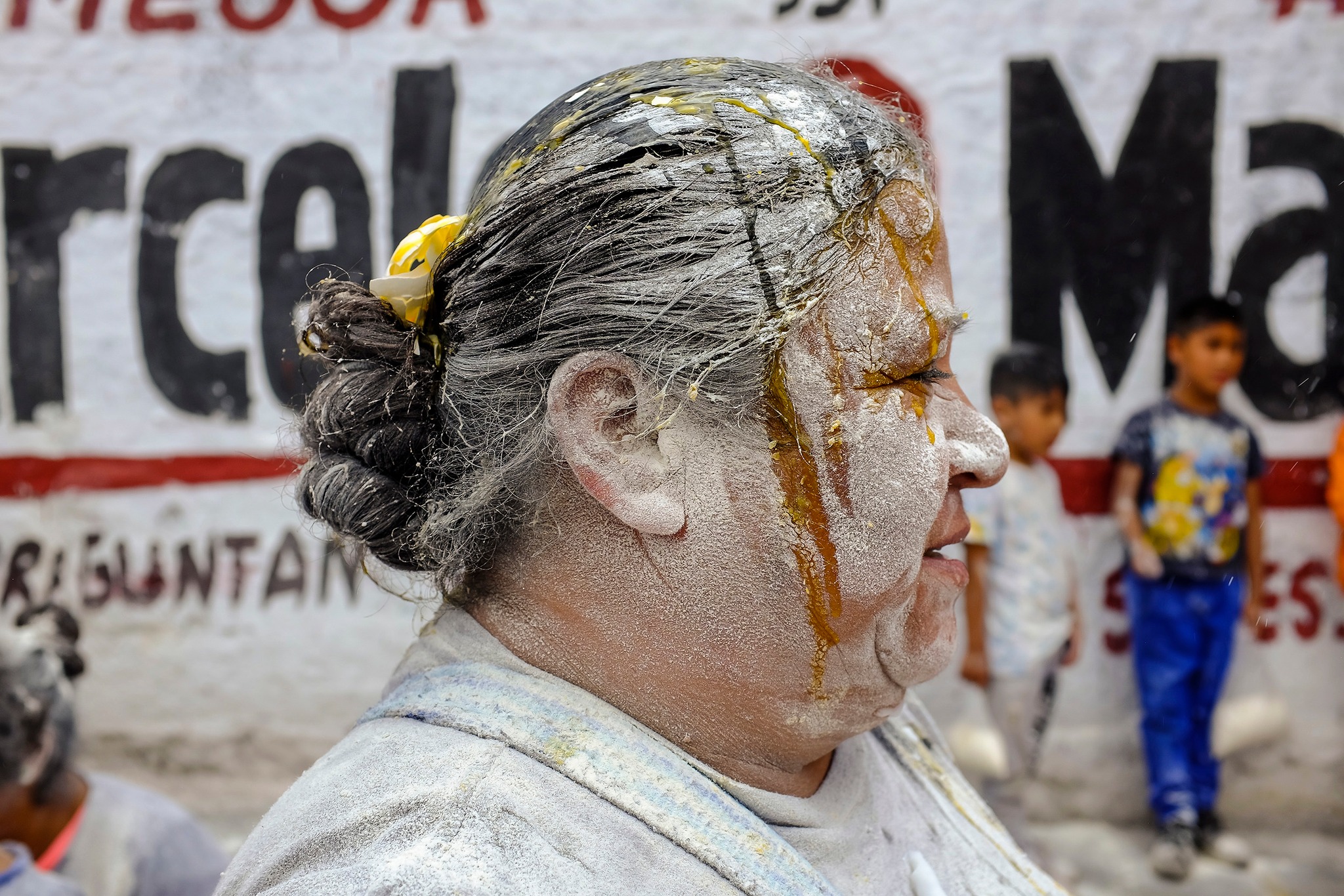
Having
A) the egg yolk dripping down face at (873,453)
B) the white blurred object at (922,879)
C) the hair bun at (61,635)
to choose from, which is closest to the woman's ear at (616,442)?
the egg yolk dripping down face at (873,453)

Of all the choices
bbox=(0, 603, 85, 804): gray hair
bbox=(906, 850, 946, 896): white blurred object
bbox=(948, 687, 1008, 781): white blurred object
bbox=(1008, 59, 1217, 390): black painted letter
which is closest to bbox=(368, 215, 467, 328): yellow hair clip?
bbox=(906, 850, 946, 896): white blurred object

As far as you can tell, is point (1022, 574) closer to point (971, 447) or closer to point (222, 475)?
point (971, 447)

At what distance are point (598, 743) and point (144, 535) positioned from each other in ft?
12.2

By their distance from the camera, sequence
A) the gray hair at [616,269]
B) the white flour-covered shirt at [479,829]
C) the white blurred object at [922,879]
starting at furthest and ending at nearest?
the white blurred object at [922,879] → the gray hair at [616,269] → the white flour-covered shirt at [479,829]

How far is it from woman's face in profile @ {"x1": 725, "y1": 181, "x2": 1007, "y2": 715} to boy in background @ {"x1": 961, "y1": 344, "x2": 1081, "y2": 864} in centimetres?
264

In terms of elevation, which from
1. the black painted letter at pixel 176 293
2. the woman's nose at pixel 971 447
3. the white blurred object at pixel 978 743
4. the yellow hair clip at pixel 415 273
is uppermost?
the yellow hair clip at pixel 415 273

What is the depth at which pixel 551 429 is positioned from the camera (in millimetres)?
1136

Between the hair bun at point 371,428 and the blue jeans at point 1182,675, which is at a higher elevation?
the hair bun at point 371,428

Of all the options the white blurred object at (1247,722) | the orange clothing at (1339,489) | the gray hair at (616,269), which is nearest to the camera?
the gray hair at (616,269)

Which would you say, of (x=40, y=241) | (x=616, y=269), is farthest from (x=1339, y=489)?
(x=40, y=241)

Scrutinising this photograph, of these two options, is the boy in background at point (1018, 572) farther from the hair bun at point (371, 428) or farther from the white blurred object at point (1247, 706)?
the hair bun at point (371, 428)

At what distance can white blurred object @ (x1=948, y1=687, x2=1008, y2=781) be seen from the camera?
371cm

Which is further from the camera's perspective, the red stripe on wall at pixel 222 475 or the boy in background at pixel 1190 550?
the red stripe on wall at pixel 222 475

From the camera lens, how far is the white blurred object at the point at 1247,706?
400cm
